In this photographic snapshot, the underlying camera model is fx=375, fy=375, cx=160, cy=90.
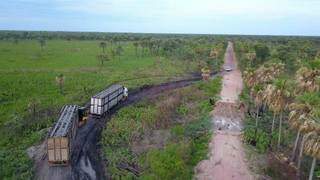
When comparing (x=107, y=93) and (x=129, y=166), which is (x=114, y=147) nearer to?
(x=129, y=166)

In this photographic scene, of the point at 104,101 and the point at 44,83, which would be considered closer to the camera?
the point at 104,101

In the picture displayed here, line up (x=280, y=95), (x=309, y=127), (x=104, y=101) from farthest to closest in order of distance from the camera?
(x=104, y=101), (x=280, y=95), (x=309, y=127)

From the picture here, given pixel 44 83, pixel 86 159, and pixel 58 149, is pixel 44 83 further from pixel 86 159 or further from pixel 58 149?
pixel 58 149

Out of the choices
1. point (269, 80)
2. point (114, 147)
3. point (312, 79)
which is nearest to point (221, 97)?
point (269, 80)

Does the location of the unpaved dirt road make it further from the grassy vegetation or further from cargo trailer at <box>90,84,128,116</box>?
cargo trailer at <box>90,84,128,116</box>

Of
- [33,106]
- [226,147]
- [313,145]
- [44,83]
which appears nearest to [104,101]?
[33,106]

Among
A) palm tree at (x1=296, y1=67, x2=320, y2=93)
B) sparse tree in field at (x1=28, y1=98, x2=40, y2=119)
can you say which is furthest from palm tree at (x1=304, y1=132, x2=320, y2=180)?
sparse tree in field at (x1=28, y1=98, x2=40, y2=119)

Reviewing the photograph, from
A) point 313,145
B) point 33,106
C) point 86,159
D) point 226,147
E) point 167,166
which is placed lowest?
point 86,159
